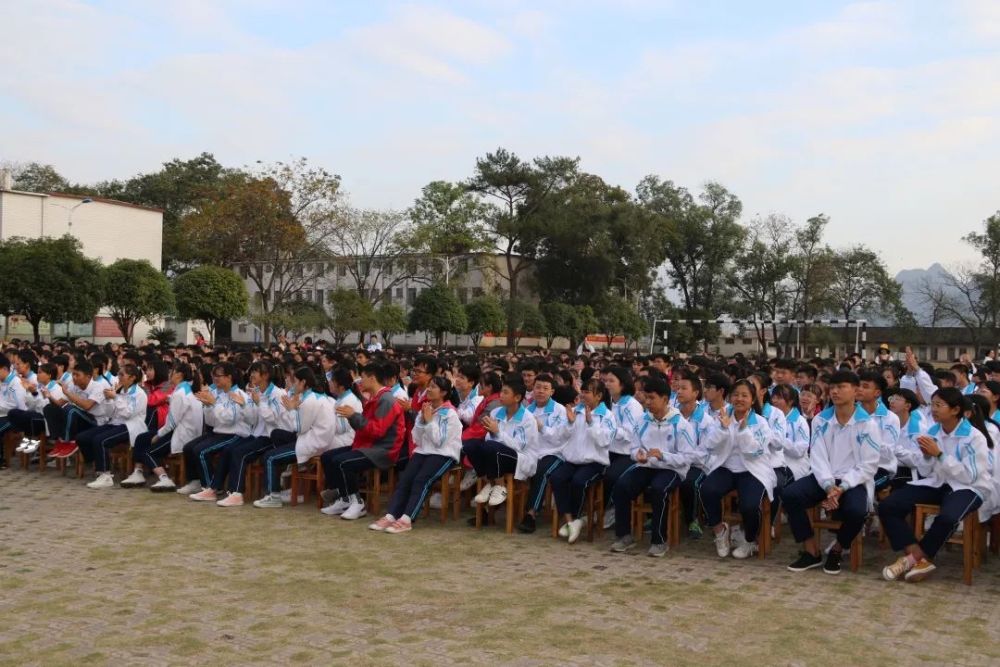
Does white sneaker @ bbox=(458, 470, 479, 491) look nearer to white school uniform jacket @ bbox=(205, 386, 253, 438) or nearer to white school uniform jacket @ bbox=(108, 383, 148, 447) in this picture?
white school uniform jacket @ bbox=(205, 386, 253, 438)

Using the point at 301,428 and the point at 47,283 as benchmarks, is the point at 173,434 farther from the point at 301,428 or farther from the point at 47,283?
the point at 47,283

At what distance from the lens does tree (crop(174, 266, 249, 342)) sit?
118 ft

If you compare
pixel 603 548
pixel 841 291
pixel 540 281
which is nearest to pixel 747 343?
pixel 841 291

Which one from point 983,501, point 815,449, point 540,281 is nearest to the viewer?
point 983,501

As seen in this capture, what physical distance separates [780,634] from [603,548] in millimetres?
2285

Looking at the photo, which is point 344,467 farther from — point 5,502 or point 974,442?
point 974,442

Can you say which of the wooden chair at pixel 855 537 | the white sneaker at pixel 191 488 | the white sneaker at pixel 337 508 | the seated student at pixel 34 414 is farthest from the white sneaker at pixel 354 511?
the seated student at pixel 34 414

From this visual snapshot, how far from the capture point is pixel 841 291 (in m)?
54.8

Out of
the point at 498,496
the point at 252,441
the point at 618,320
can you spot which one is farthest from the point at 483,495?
the point at 618,320

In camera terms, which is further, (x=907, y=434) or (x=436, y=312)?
(x=436, y=312)

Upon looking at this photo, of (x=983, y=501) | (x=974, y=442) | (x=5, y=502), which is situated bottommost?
(x=5, y=502)

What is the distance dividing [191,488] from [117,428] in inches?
47.3

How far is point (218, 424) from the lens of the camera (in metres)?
9.21

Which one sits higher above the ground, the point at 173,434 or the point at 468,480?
the point at 173,434
